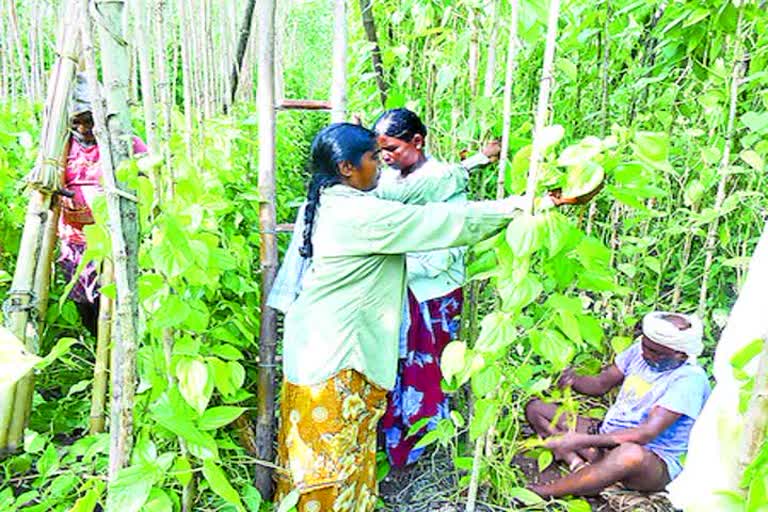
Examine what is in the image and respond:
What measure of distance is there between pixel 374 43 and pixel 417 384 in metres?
1.13

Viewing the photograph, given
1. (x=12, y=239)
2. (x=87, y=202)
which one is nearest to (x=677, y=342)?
(x=87, y=202)

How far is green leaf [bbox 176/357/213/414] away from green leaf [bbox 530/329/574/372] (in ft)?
2.00

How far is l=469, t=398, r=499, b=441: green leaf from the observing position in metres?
1.27

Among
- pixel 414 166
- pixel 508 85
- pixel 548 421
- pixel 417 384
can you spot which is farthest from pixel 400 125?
pixel 548 421

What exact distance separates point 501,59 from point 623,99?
52 cm

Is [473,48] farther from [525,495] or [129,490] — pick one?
[129,490]

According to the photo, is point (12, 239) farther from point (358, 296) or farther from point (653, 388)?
point (653, 388)

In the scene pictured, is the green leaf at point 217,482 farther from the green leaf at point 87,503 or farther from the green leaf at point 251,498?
the green leaf at point 251,498

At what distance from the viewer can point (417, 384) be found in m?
1.87

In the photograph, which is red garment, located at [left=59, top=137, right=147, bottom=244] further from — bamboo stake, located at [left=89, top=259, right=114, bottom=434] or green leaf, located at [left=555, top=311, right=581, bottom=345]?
green leaf, located at [left=555, top=311, right=581, bottom=345]

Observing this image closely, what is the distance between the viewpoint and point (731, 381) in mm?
497

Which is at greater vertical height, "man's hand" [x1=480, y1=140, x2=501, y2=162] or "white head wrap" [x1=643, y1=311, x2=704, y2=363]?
"man's hand" [x1=480, y1=140, x2=501, y2=162]

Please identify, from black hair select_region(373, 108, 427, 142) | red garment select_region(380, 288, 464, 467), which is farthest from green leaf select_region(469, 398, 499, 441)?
black hair select_region(373, 108, 427, 142)

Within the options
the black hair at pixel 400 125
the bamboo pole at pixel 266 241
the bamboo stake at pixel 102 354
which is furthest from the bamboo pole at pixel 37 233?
the black hair at pixel 400 125
